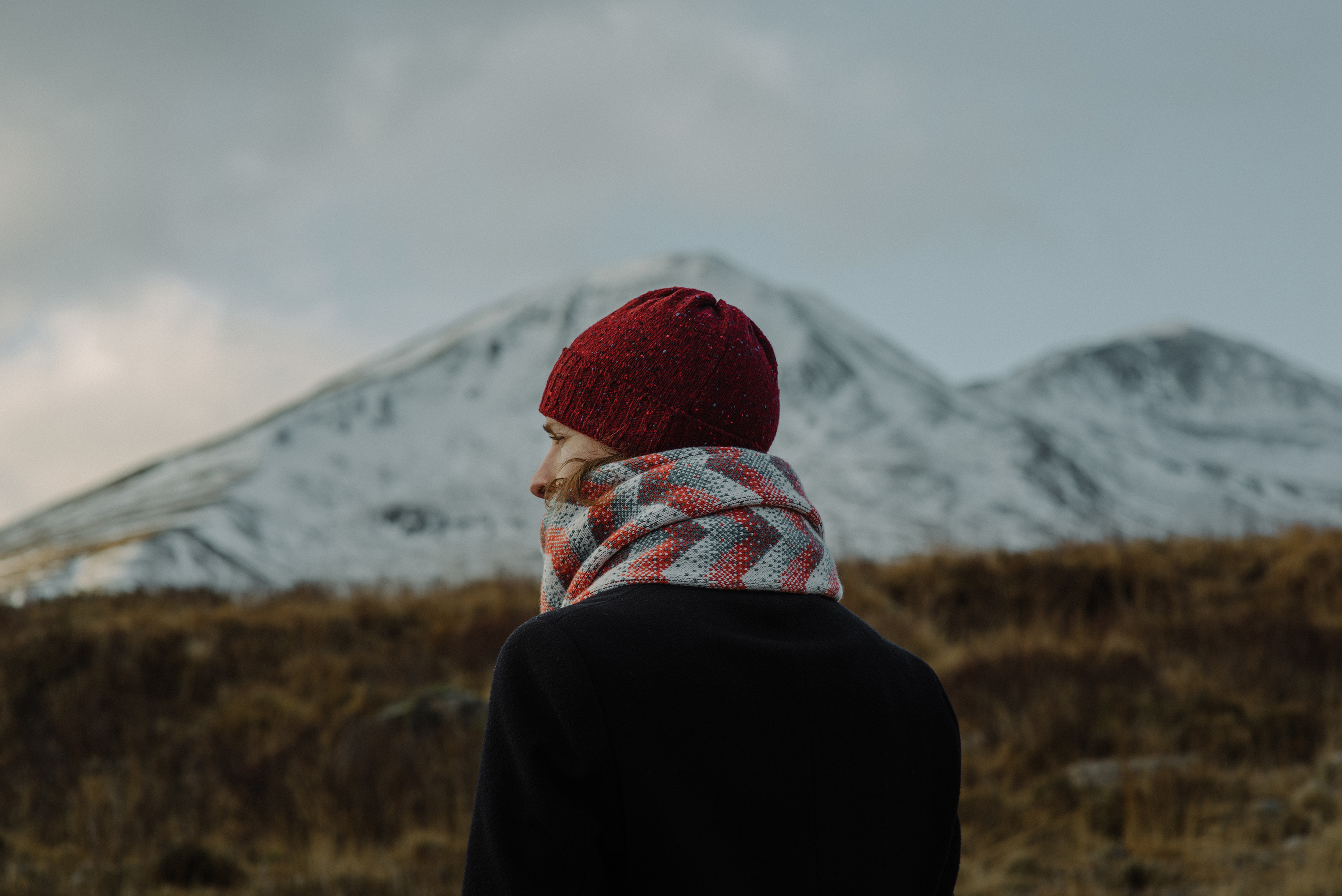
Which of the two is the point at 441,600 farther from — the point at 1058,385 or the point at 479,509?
the point at 1058,385

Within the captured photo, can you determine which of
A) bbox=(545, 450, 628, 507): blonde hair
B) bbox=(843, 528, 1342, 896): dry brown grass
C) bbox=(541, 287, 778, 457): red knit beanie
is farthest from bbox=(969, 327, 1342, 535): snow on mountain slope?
bbox=(545, 450, 628, 507): blonde hair

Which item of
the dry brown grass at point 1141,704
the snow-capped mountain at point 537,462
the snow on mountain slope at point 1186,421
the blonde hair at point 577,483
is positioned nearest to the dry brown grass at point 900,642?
the dry brown grass at point 1141,704

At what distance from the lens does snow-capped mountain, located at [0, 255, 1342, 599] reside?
2444 centimetres

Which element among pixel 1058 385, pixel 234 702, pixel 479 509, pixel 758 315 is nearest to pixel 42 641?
pixel 234 702

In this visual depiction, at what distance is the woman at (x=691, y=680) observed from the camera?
1.15 m

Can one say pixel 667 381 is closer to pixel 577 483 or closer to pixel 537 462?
pixel 577 483

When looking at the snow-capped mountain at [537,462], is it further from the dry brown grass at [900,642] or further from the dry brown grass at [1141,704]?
the dry brown grass at [900,642]

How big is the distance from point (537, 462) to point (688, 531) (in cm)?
3654

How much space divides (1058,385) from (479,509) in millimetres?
49713

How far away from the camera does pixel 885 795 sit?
4.35 feet

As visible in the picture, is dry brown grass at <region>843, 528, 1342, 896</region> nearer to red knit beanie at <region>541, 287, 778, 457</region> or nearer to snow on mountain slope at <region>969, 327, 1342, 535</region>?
red knit beanie at <region>541, 287, 778, 457</region>

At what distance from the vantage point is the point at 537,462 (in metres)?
37.4

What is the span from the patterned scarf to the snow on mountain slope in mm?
40195

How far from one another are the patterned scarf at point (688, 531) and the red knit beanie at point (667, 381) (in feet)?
0.20
